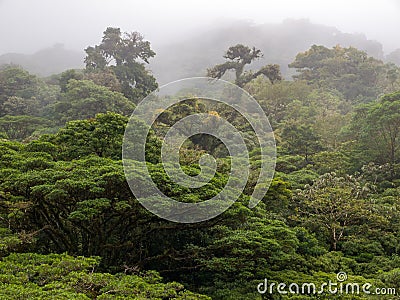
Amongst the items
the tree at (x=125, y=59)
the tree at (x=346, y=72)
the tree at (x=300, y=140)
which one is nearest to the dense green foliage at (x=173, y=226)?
the tree at (x=300, y=140)

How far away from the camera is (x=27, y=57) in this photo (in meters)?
50.1

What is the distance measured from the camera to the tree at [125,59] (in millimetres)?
27750

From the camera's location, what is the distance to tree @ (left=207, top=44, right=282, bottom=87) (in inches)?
1046

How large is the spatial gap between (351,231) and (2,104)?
21467 mm

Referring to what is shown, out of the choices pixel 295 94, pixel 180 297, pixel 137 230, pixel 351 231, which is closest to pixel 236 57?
pixel 295 94

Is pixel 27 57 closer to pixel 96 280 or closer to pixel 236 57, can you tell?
pixel 236 57
